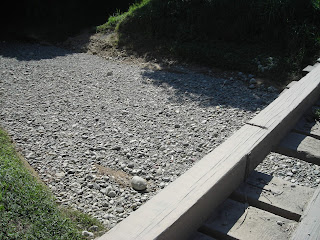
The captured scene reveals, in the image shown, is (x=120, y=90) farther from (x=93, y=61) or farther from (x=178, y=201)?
(x=178, y=201)

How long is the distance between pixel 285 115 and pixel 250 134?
38 cm

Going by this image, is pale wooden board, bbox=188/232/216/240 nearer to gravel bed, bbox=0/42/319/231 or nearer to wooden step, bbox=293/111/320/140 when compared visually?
wooden step, bbox=293/111/320/140

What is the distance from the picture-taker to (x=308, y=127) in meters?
2.45

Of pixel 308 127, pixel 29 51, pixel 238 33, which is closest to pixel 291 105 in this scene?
pixel 308 127

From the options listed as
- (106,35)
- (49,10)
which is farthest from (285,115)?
(49,10)

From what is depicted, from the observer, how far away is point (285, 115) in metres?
2.20

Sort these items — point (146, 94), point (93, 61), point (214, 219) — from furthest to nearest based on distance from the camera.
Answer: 1. point (93, 61)
2. point (146, 94)
3. point (214, 219)

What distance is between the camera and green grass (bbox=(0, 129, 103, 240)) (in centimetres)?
231

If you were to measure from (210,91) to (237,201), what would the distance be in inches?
177

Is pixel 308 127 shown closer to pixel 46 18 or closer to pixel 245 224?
pixel 245 224

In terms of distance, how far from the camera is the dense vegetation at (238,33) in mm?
6906

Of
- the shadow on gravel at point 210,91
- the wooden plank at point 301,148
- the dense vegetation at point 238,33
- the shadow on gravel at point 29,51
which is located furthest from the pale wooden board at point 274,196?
the shadow on gravel at point 29,51

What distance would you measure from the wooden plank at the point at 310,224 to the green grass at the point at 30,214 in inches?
62.6

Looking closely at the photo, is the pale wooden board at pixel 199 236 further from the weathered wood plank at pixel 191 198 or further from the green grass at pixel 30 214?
the green grass at pixel 30 214
